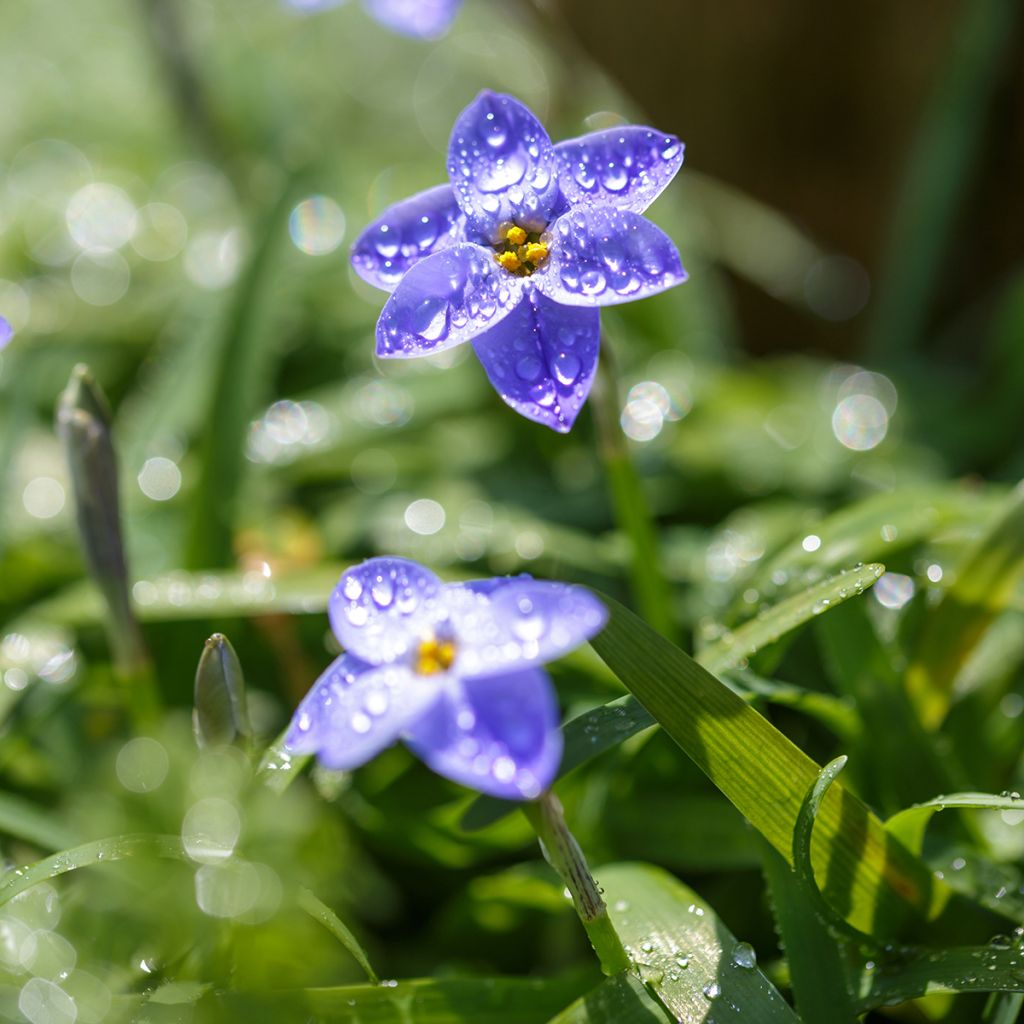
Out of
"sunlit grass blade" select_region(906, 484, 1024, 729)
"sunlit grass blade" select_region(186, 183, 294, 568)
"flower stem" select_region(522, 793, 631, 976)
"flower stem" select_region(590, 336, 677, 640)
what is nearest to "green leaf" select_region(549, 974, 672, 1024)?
"flower stem" select_region(522, 793, 631, 976)

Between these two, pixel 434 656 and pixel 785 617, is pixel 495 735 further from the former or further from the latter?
pixel 785 617

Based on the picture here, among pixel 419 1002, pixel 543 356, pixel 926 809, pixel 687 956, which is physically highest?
pixel 543 356

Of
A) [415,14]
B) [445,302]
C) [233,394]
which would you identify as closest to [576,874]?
[445,302]

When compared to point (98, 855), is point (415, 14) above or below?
above

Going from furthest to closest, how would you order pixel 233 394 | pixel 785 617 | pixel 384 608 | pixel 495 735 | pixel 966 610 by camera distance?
pixel 233 394 < pixel 966 610 < pixel 785 617 < pixel 384 608 < pixel 495 735

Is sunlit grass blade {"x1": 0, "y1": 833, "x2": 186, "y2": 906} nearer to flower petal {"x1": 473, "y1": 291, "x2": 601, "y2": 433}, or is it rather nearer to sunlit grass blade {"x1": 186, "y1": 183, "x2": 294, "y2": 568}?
flower petal {"x1": 473, "y1": 291, "x2": 601, "y2": 433}

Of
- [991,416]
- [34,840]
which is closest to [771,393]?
[991,416]

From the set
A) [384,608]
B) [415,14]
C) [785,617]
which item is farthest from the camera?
[415,14]

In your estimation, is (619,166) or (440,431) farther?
(440,431)
